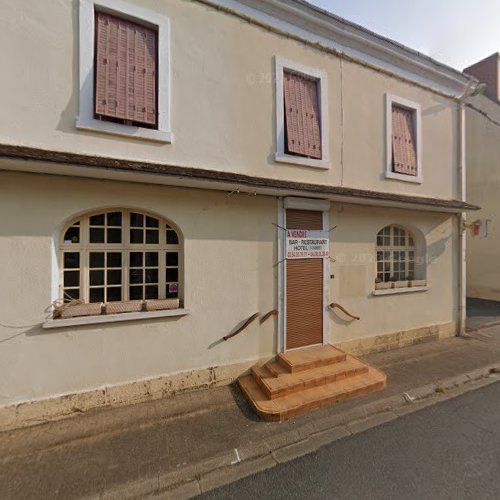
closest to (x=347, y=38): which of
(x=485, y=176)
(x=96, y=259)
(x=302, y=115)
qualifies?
(x=302, y=115)

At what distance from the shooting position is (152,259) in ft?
15.2

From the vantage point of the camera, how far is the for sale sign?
5367 millimetres

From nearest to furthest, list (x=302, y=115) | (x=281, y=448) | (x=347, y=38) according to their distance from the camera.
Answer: (x=281, y=448) < (x=302, y=115) < (x=347, y=38)

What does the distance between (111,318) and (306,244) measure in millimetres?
3632

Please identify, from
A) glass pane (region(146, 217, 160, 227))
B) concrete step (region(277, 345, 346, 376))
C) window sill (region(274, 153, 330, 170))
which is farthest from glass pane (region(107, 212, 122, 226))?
concrete step (region(277, 345, 346, 376))

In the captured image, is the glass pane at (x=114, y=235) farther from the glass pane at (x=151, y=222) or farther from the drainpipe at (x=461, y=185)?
the drainpipe at (x=461, y=185)

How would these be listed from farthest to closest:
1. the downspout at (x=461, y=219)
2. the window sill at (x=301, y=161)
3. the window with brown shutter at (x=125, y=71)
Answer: the downspout at (x=461, y=219)
the window sill at (x=301, y=161)
the window with brown shutter at (x=125, y=71)

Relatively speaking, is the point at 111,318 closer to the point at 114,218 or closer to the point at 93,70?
the point at 114,218

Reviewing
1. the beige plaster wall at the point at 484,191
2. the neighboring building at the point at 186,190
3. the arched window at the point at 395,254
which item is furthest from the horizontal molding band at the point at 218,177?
the beige plaster wall at the point at 484,191

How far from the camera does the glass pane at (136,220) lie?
448cm

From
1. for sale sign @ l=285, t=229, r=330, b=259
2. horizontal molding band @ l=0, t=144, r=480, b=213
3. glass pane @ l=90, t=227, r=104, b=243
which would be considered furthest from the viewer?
for sale sign @ l=285, t=229, r=330, b=259

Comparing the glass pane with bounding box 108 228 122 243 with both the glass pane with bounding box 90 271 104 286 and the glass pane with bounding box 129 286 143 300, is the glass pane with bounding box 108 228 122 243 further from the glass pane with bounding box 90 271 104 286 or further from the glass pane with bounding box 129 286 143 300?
the glass pane with bounding box 129 286 143 300

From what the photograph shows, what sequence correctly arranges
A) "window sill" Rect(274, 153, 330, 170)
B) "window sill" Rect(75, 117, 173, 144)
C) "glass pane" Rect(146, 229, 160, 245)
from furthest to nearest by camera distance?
"window sill" Rect(274, 153, 330, 170)
"glass pane" Rect(146, 229, 160, 245)
"window sill" Rect(75, 117, 173, 144)

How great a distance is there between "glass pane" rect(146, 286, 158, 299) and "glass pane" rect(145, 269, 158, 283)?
0.38 feet
